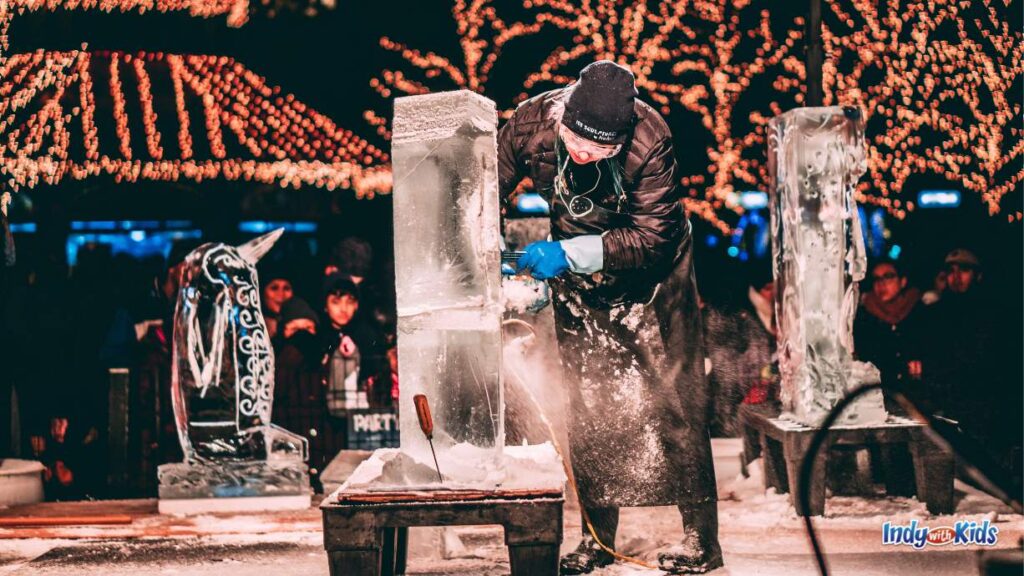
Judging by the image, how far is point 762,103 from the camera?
494 inches

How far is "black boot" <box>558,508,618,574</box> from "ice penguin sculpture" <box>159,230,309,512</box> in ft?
8.23

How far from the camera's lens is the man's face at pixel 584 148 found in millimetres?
4324

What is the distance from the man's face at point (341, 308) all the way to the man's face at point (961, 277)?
4.71 metres

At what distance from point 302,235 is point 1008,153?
10811 millimetres

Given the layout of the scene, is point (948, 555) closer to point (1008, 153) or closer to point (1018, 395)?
point (1018, 395)

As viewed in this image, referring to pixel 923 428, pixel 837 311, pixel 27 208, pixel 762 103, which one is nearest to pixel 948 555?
pixel 923 428

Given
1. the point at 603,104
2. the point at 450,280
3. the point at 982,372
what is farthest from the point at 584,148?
the point at 982,372

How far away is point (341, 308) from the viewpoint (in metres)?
7.95

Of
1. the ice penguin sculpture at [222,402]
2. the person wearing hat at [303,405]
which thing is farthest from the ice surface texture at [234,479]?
Result: the person wearing hat at [303,405]

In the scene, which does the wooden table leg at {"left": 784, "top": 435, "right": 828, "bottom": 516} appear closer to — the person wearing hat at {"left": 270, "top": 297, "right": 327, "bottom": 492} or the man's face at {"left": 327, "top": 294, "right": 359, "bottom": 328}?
the person wearing hat at {"left": 270, "top": 297, "right": 327, "bottom": 492}

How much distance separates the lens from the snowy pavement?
4902 mm

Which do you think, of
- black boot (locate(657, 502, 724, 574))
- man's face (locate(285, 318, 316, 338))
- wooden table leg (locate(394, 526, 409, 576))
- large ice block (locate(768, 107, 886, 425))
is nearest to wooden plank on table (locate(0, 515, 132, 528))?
man's face (locate(285, 318, 316, 338))

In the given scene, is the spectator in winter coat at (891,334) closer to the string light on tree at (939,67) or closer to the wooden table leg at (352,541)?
the string light on tree at (939,67)

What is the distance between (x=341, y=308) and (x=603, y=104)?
13.8 feet
